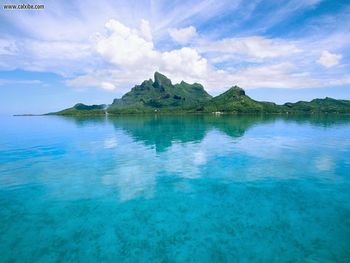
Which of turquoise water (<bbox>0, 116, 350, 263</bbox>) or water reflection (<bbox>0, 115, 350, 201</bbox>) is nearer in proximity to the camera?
turquoise water (<bbox>0, 116, 350, 263</bbox>)

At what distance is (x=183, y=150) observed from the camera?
5141cm

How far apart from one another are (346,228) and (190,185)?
16249mm

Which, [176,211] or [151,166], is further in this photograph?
[151,166]

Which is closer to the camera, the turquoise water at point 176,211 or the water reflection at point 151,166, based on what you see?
the turquoise water at point 176,211

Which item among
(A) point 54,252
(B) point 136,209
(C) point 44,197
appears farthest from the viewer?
(C) point 44,197

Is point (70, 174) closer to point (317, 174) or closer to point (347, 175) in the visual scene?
point (317, 174)

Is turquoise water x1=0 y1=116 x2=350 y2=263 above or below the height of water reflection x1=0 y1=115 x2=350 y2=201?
below

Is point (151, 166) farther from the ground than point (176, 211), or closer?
farther from the ground

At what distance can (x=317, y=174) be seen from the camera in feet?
109

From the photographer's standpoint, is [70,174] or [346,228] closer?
[346,228]

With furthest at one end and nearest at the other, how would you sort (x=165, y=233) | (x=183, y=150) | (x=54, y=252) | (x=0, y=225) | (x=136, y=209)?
(x=183, y=150)
(x=136, y=209)
(x=0, y=225)
(x=165, y=233)
(x=54, y=252)

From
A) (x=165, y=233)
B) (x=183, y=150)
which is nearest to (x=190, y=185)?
(x=165, y=233)

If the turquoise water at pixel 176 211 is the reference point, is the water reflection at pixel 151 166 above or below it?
above

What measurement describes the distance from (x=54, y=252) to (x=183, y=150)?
36969mm
